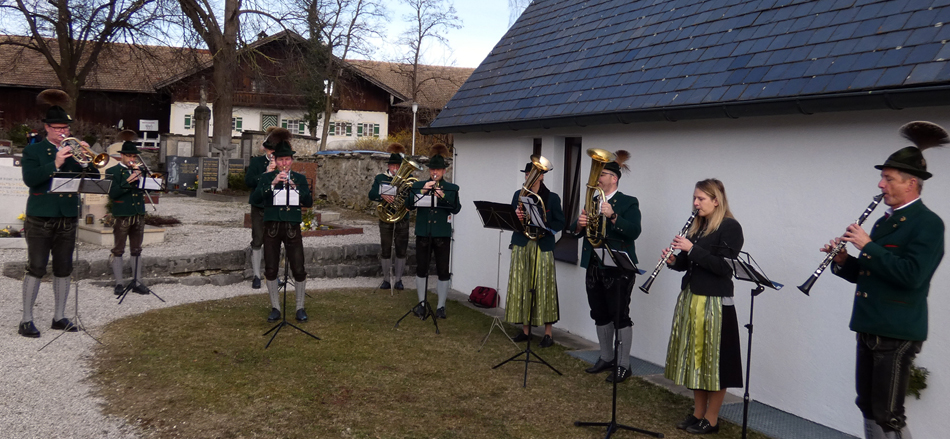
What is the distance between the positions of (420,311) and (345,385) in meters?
3.05

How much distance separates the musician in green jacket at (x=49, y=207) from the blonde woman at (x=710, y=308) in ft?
19.2

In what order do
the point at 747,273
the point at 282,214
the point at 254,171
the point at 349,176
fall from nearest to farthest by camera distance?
the point at 747,273
the point at 282,214
the point at 254,171
the point at 349,176

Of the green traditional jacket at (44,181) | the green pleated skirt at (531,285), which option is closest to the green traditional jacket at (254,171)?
the green traditional jacket at (44,181)

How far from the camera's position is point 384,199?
10562mm

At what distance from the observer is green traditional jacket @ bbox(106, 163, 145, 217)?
9469 millimetres

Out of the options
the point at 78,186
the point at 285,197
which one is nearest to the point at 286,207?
the point at 285,197

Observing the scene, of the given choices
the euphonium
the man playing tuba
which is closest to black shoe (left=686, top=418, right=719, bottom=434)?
the euphonium

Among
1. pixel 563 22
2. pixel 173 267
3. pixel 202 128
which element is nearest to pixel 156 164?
pixel 202 128

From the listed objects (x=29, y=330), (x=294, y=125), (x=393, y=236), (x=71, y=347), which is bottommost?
(x=71, y=347)

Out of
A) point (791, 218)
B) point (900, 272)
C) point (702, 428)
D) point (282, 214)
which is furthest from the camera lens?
point (282, 214)

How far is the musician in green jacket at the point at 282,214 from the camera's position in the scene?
7715 millimetres

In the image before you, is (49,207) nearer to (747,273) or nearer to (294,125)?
(747,273)

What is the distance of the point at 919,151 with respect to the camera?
13.3 ft

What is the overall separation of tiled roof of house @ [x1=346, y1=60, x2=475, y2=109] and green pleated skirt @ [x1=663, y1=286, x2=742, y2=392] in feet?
117
